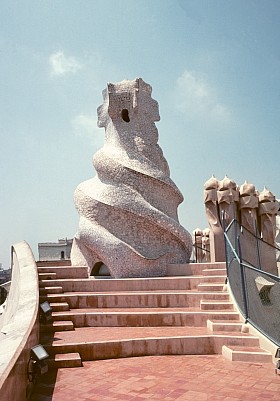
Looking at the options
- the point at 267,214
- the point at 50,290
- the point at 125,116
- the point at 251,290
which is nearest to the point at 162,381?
the point at 251,290

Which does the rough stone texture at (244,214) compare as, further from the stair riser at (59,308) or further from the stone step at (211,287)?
the stair riser at (59,308)

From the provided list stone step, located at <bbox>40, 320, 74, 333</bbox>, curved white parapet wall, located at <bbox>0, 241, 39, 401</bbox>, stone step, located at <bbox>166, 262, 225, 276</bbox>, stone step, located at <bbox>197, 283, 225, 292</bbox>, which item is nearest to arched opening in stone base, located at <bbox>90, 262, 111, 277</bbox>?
stone step, located at <bbox>166, 262, 225, 276</bbox>

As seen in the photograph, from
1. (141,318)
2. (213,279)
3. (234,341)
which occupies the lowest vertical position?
(234,341)

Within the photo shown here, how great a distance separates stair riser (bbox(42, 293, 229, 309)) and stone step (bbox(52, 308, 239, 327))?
0.64 metres

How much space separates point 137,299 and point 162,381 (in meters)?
3.10

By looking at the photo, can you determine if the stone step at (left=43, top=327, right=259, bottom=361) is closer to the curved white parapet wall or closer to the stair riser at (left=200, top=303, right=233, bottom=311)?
the curved white parapet wall

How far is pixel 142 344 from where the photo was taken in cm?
545

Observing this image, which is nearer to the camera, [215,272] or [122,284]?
[122,284]

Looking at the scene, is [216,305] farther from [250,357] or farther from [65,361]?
[65,361]

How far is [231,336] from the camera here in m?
5.52

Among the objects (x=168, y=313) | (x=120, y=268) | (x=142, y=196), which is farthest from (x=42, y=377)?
(x=142, y=196)

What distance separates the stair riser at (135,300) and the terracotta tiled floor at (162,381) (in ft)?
6.39

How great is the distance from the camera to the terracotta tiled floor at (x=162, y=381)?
12.5ft

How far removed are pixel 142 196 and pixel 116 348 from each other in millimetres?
5384
